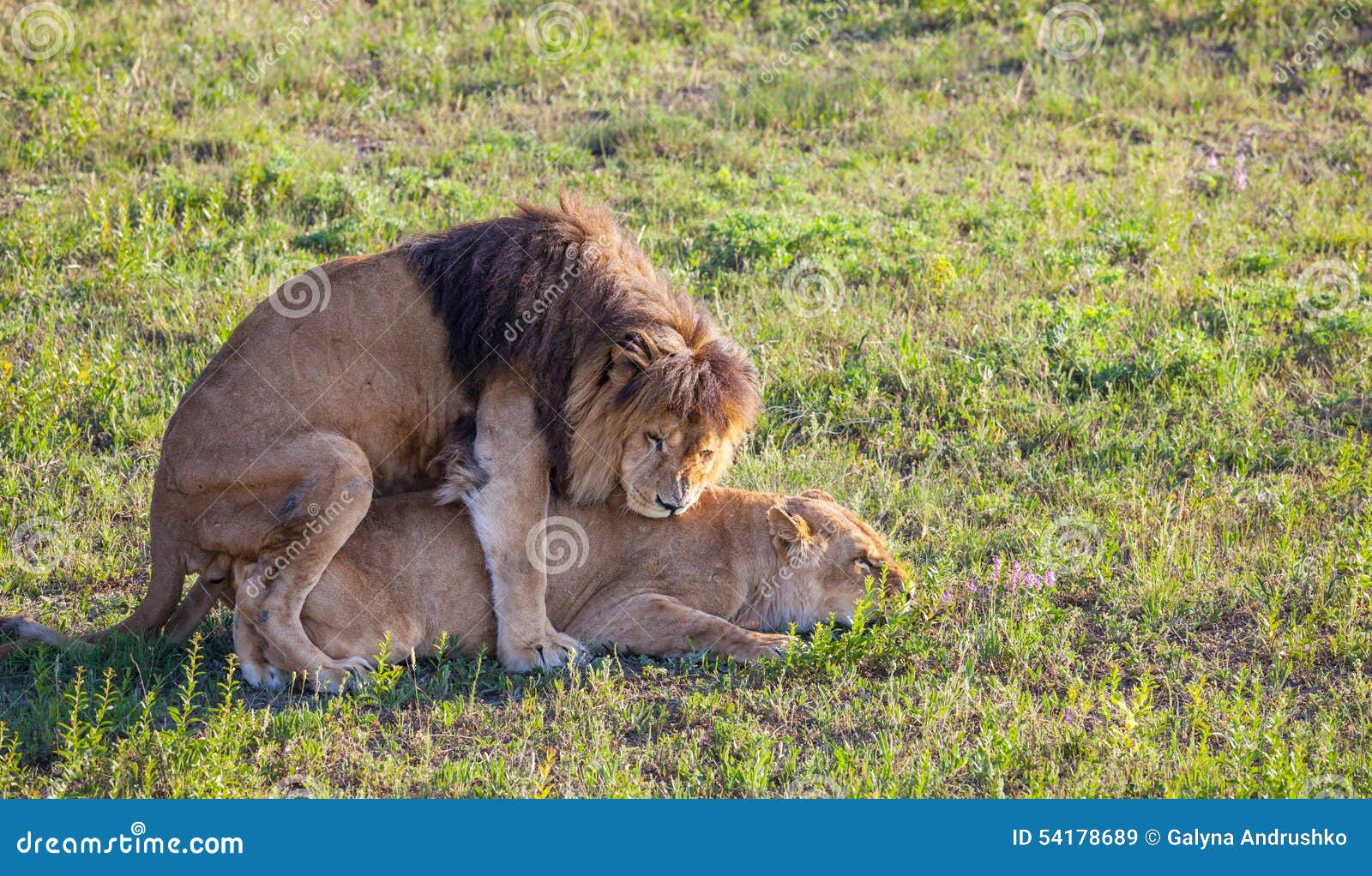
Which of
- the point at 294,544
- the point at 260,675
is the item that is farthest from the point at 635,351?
the point at 260,675

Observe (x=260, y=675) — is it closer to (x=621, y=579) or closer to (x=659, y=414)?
(x=621, y=579)

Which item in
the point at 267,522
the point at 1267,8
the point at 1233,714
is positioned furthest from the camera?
the point at 1267,8

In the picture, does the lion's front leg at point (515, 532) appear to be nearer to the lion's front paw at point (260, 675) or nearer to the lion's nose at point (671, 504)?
the lion's nose at point (671, 504)

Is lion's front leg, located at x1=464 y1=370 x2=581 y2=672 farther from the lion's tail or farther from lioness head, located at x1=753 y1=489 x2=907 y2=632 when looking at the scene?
the lion's tail

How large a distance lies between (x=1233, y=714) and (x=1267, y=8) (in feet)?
34.5

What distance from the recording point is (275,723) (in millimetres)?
5949

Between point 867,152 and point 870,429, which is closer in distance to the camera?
point 870,429

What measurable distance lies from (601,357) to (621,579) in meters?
1.08

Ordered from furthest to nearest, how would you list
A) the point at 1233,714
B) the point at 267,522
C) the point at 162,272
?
the point at 162,272
the point at 267,522
the point at 1233,714

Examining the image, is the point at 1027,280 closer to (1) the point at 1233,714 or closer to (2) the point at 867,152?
(2) the point at 867,152

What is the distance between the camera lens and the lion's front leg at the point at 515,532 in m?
6.63

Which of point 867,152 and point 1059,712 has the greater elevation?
point 867,152

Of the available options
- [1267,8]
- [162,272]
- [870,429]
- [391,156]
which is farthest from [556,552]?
[1267,8]

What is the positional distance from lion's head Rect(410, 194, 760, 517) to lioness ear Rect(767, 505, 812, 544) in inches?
12.8
